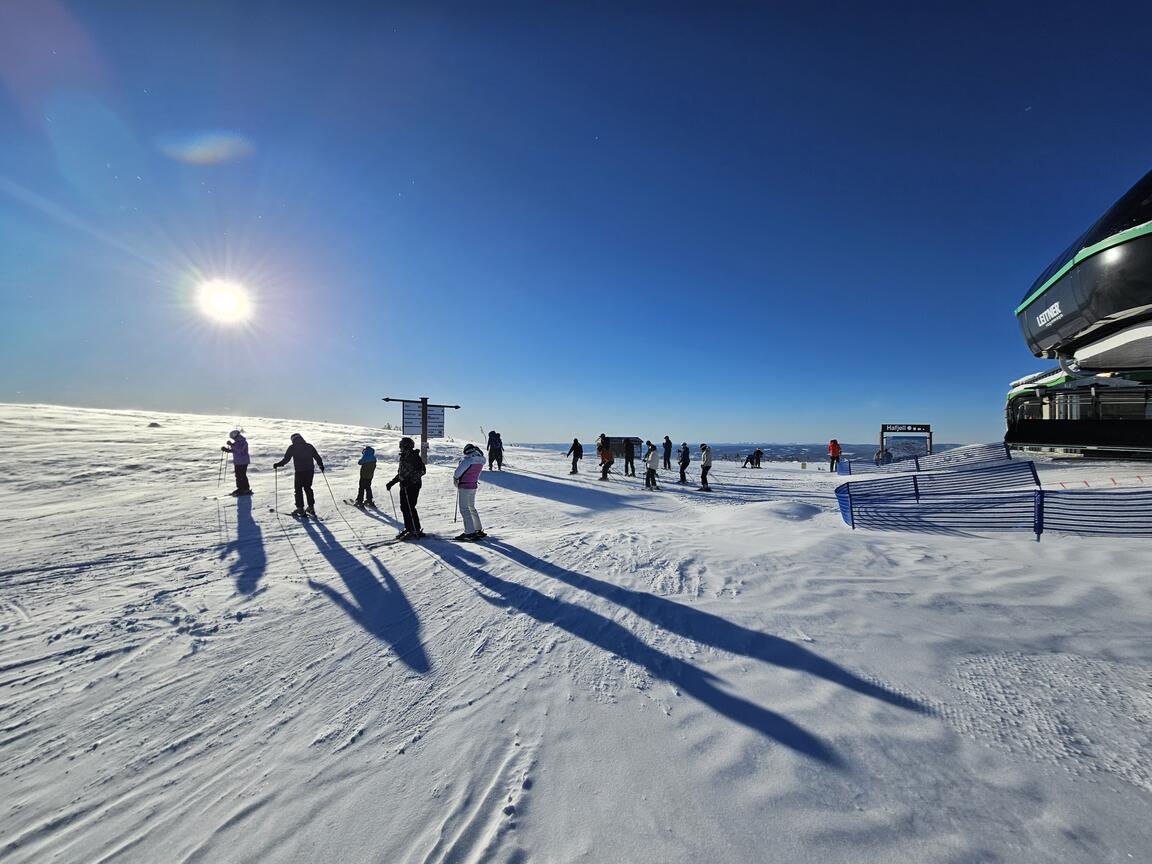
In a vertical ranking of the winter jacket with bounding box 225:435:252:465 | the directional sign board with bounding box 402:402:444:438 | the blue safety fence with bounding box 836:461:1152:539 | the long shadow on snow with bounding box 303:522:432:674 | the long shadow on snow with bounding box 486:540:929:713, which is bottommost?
→ the long shadow on snow with bounding box 303:522:432:674

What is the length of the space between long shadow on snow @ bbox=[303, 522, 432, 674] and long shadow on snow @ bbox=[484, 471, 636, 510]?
22.3 ft

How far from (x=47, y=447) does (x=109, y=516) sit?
382 inches

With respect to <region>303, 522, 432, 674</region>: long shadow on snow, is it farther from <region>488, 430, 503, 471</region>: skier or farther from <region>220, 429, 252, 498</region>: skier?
<region>488, 430, 503, 471</region>: skier

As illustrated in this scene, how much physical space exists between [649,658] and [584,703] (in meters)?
0.78

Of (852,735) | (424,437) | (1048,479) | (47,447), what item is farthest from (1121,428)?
(47,447)

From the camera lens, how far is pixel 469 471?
6977mm

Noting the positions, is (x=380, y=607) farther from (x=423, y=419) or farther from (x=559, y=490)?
(x=423, y=419)

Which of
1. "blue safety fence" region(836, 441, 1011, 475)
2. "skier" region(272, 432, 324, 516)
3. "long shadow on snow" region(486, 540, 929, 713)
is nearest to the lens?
"long shadow on snow" region(486, 540, 929, 713)

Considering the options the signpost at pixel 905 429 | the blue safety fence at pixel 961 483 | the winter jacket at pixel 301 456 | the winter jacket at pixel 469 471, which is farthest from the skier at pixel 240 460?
the signpost at pixel 905 429

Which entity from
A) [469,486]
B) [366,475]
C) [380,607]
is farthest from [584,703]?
[366,475]

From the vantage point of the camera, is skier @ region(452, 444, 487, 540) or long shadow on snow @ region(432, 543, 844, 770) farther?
skier @ region(452, 444, 487, 540)

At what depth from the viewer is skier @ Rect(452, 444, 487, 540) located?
22.8 feet

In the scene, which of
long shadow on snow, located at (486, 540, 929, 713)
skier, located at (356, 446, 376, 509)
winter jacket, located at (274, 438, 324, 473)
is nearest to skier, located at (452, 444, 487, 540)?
long shadow on snow, located at (486, 540, 929, 713)

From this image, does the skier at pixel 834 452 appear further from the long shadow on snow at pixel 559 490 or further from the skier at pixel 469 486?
the skier at pixel 469 486
